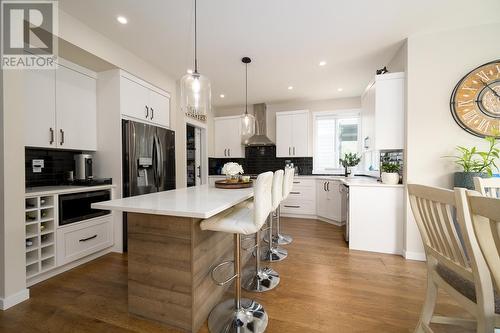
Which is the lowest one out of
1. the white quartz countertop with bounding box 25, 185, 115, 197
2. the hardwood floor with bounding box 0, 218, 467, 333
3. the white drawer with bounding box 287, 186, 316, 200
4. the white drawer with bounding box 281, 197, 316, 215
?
the hardwood floor with bounding box 0, 218, 467, 333

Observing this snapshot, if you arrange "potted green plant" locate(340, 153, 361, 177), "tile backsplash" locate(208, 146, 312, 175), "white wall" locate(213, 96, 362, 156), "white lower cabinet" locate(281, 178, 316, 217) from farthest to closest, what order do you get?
"tile backsplash" locate(208, 146, 312, 175) → "white wall" locate(213, 96, 362, 156) → "white lower cabinet" locate(281, 178, 316, 217) → "potted green plant" locate(340, 153, 361, 177)

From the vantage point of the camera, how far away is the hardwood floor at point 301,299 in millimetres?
1415

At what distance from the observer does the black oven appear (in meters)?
2.09

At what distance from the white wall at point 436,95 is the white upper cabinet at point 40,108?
4061 mm

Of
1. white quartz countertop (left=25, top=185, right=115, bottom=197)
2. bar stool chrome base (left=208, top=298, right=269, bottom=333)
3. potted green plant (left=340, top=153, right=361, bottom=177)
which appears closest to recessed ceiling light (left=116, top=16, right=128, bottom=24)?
white quartz countertop (left=25, top=185, right=115, bottom=197)

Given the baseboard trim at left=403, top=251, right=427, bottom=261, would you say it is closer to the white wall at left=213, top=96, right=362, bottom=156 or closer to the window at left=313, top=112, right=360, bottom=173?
the window at left=313, top=112, right=360, bottom=173

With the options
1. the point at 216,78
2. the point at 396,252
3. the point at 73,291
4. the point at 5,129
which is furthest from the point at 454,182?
the point at 5,129

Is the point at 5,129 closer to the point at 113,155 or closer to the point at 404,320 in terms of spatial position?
the point at 113,155

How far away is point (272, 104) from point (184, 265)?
171 inches

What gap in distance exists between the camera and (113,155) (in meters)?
2.64

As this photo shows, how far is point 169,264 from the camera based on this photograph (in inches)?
54.4

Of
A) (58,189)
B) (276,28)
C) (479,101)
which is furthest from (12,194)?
(479,101)

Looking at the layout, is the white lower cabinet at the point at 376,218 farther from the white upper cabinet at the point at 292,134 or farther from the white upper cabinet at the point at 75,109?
the white upper cabinet at the point at 75,109

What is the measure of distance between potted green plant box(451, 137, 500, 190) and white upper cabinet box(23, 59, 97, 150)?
4326 millimetres
